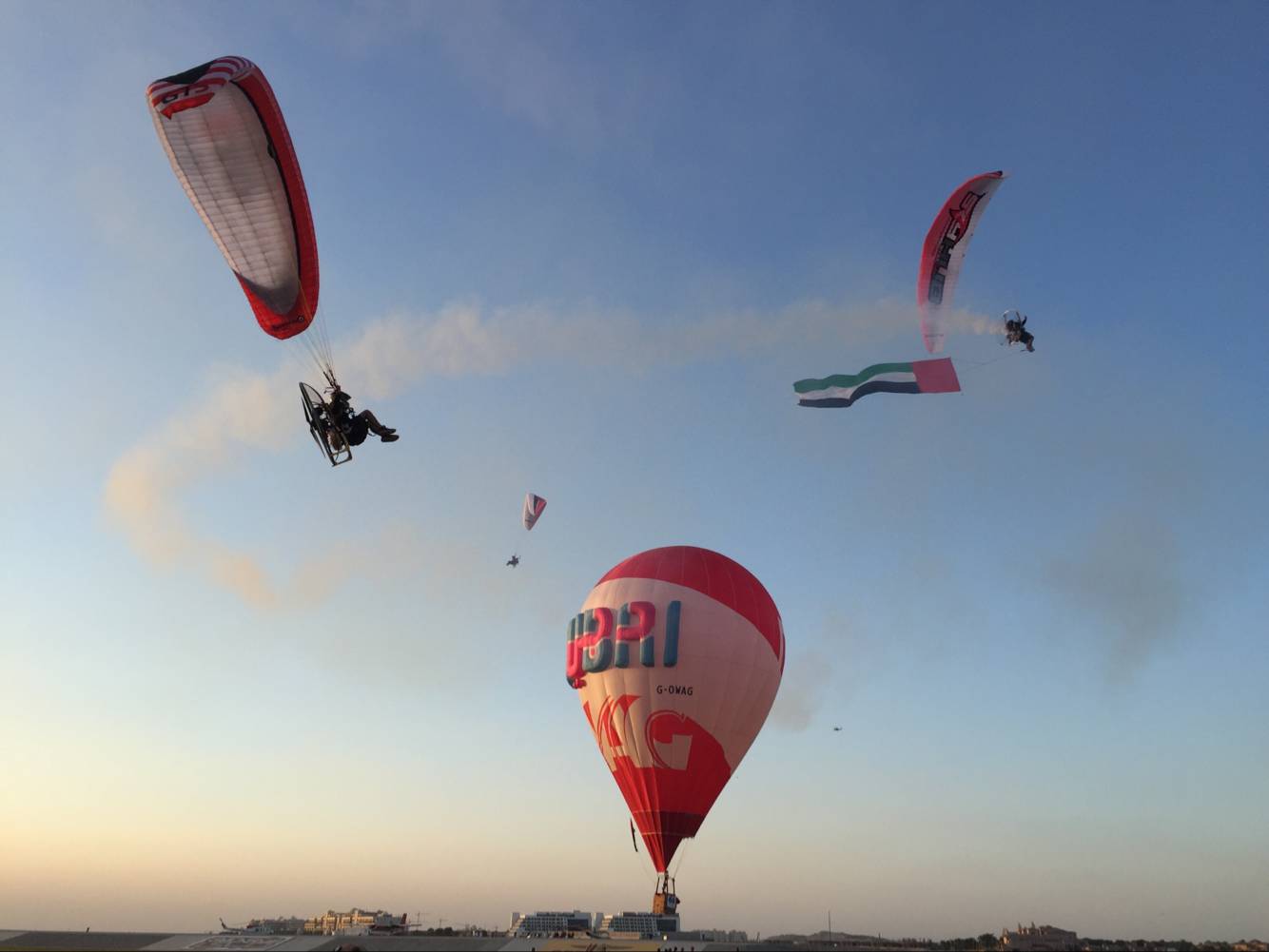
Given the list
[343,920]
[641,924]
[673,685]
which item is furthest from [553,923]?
[343,920]

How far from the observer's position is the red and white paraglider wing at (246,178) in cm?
2731

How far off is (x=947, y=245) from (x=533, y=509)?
3782cm

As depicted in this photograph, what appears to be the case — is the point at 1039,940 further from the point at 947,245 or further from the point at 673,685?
the point at 947,245

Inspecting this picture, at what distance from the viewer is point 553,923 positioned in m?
38.4

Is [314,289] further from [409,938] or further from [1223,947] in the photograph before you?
[1223,947]

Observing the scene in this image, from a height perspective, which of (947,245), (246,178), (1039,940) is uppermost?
(947,245)

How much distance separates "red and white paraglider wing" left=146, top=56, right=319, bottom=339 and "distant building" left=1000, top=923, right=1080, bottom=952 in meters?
40.8

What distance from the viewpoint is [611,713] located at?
1671 inches

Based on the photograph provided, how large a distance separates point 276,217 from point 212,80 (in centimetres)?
441

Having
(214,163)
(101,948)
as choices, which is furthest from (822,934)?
(214,163)

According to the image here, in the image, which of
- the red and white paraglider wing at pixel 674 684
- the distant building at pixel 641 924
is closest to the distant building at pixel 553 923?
the distant building at pixel 641 924

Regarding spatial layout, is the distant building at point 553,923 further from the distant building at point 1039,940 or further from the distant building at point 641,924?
the distant building at point 1039,940

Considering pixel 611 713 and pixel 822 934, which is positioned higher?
pixel 611 713

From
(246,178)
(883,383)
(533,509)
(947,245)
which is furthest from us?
(533,509)
